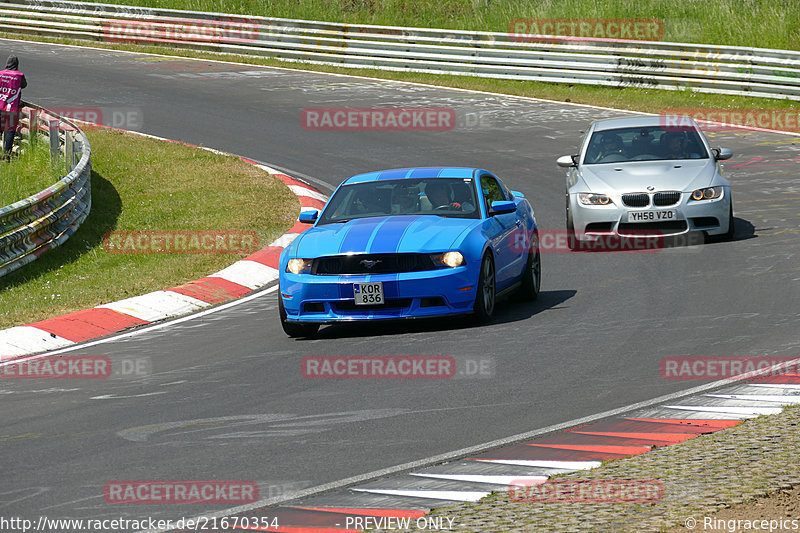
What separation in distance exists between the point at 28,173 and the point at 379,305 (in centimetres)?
1112

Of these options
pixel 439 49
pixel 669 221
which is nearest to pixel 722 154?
pixel 669 221

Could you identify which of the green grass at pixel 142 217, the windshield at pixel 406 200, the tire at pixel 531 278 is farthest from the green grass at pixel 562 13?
the windshield at pixel 406 200

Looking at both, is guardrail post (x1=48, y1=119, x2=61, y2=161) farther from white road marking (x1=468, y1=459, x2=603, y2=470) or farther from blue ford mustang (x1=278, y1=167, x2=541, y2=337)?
white road marking (x1=468, y1=459, x2=603, y2=470)

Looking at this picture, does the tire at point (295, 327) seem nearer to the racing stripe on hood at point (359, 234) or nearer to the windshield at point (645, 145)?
the racing stripe on hood at point (359, 234)

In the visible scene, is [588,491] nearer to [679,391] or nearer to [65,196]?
[679,391]

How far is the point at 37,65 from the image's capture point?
108 feet

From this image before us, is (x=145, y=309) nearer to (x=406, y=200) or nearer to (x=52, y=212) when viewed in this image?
(x=406, y=200)

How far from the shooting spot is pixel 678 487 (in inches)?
225

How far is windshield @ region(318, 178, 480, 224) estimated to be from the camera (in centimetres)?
1148

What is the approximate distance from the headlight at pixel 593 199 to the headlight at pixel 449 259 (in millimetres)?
4563

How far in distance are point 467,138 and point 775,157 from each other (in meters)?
5.77

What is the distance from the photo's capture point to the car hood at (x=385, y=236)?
1043 centimetres

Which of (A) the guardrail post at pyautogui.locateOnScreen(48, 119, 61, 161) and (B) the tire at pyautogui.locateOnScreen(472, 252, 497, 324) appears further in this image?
(A) the guardrail post at pyautogui.locateOnScreen(48, 119, 61, 161)

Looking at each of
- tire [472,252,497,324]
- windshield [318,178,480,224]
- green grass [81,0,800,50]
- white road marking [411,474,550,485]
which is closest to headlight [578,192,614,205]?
windshield [318,178,480,224]
